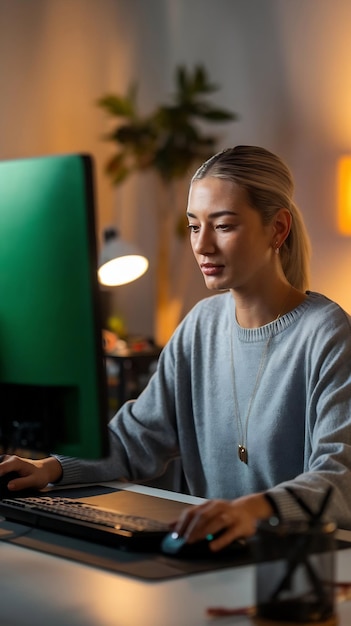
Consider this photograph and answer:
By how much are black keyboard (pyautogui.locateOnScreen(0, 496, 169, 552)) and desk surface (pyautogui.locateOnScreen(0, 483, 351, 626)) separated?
72 mm

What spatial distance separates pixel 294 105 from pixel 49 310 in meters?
3.53

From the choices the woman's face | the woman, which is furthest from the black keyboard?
the woman's face

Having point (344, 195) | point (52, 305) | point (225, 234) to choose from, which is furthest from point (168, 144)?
point (52, 305)

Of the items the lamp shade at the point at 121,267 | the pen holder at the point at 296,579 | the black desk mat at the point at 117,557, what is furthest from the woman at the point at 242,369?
the lamp shade at the point at 121,267

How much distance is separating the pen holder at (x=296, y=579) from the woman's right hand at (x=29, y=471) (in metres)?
0.75

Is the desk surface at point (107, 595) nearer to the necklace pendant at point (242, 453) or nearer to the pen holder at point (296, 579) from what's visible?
the pen holder at point (296, 579)

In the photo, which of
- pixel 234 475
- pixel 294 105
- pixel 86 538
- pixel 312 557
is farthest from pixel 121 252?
pixel 312 557

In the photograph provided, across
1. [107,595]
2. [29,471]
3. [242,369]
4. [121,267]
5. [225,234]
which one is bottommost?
[107,595]

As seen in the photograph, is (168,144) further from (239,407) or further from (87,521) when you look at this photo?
(87,521)

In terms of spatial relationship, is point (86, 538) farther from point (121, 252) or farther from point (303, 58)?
point (303, 58)

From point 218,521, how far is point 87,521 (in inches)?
8.3

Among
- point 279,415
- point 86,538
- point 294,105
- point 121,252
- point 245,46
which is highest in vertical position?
point 245,46

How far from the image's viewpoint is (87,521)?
4.56ft

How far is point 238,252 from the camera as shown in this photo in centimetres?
181
